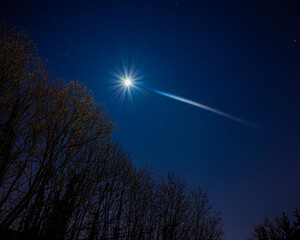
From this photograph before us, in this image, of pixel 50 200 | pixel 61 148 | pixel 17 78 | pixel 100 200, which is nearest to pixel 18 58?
pixel 17 78

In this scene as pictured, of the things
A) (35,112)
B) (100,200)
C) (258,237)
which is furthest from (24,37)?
(258,237)

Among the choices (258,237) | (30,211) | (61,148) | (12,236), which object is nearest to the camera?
(12,236)

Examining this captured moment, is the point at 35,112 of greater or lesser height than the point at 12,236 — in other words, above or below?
above

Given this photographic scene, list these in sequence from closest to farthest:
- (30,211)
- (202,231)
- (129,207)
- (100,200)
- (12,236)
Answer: (12,236) → (30,211) → (100,200) → (129,207) → (202,231)

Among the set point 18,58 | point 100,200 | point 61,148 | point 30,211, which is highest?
point 18,58

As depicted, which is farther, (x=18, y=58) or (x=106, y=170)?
(x=106, y=170)

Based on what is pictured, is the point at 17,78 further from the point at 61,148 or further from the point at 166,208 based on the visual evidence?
the point at 166,208

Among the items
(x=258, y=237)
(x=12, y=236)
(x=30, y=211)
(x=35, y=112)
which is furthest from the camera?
(x=258, y=237)

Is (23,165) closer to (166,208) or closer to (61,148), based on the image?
(61,148)

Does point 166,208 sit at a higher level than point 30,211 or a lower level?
higher
